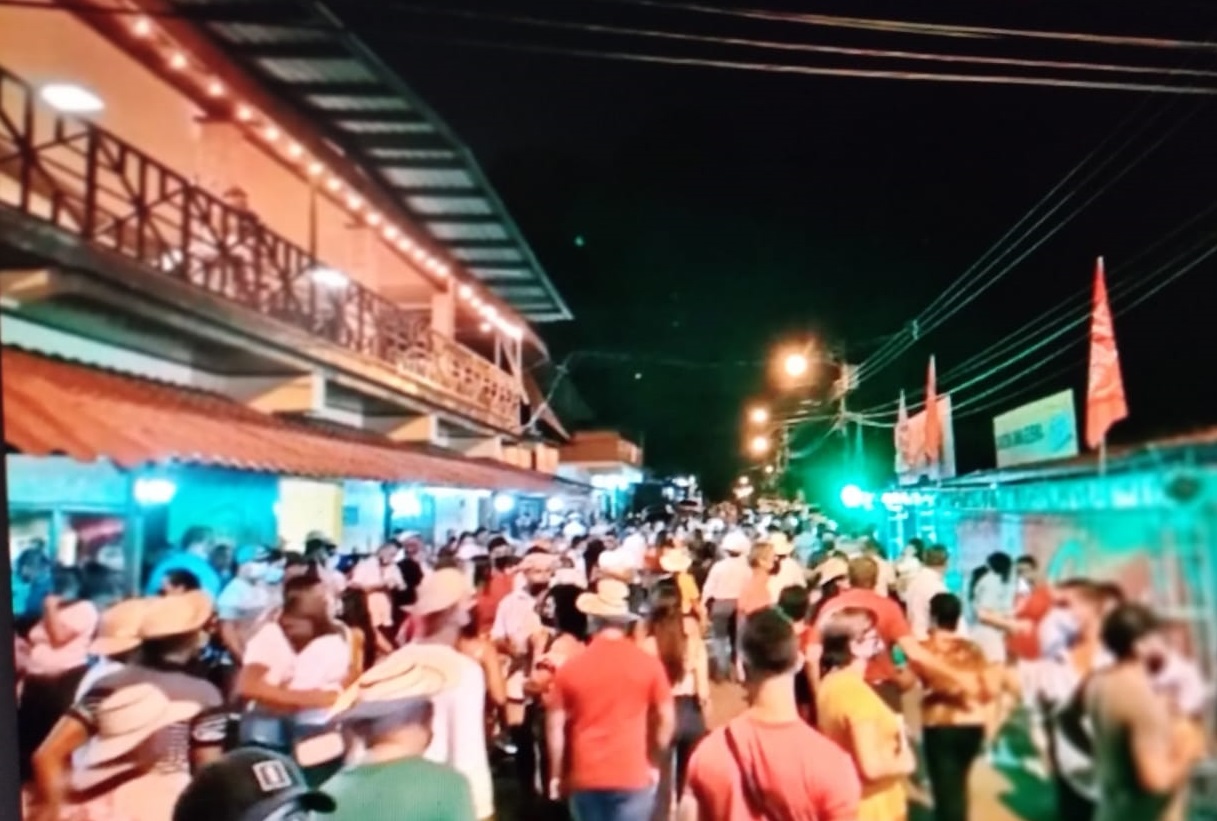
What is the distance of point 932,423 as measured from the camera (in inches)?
67.9

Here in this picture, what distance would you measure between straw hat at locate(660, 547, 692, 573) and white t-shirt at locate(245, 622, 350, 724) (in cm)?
91

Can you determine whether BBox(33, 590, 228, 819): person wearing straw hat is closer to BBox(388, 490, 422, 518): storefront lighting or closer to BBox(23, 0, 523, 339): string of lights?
BBox(388, 490, 422, 518): storefront lighting

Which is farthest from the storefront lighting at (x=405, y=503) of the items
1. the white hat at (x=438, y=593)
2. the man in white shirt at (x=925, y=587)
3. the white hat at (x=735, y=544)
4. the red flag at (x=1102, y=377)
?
the white hat at (x=735, y=544)

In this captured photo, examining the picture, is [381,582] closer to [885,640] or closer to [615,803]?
[615,803]

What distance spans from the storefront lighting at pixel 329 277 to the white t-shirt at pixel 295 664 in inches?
22.5

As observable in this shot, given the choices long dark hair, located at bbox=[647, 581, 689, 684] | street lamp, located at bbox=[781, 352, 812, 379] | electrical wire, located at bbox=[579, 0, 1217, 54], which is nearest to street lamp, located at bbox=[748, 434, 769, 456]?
street lamp, located at bbox=[781, 352, 812, 379]

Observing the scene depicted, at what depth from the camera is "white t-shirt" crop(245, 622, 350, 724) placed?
1.88m

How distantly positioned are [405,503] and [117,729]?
57 centimetres

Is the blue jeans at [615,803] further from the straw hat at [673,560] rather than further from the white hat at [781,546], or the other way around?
the white hat at [781,546]

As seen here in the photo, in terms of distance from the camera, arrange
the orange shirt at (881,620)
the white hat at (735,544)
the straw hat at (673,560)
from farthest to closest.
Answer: the white hat at (735,544) < the straw hat at (673,560) < the orange shirt at (881,620)

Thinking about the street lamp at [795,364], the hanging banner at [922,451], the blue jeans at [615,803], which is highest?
the street lamp at [795,364]

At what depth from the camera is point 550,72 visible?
195 cm

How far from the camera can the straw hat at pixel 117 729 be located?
1705 millimetres

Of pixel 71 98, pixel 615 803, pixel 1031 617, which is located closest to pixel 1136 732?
pixel 1031 617
